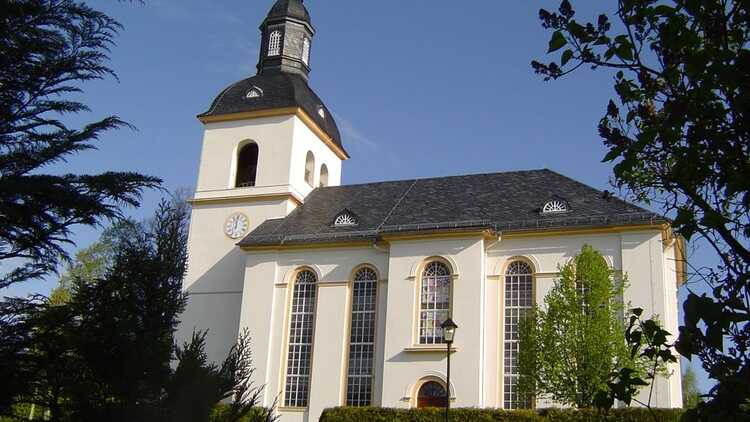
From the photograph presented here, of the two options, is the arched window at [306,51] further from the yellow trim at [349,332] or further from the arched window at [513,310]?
the arched window at [513,310]

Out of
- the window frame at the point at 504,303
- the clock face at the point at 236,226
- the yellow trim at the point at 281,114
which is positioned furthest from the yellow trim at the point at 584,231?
the yellow trim at the point at 281,114

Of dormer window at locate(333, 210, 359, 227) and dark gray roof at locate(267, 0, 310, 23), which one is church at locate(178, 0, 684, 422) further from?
dark gray roof at locate(267, 0, 310, 23)

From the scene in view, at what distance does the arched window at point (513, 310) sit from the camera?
82.8ft

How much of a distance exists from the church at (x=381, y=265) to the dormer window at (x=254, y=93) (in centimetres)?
14

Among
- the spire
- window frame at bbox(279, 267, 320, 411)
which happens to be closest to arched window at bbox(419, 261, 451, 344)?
window frame at bbox(279, 267, 320, 411)

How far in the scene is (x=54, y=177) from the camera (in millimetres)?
7727

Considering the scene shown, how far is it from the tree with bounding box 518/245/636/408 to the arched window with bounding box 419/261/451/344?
3932 millimetres

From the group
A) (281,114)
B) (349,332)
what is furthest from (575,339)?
(281,114)

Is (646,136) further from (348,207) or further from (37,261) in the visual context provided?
(348,207)

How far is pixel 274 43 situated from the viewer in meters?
37.1

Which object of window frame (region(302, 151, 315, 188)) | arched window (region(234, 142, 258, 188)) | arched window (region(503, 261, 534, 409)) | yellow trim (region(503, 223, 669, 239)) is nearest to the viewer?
yellow trim (region(503, 223, 669, 239))

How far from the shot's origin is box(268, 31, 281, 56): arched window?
121 ft

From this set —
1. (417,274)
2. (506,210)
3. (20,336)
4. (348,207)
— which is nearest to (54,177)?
(20,336)

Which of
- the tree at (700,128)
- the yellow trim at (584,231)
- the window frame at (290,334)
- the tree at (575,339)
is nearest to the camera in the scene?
the tree at (700,128)
